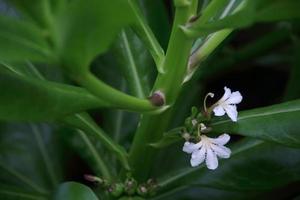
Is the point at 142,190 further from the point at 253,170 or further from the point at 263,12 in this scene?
the point at 263,12

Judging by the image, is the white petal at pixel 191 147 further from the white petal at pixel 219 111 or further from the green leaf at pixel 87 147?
the green leaf at pixel 87 147

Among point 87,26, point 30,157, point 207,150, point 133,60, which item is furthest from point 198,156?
point 30,157

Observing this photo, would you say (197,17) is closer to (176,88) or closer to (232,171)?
(176,88)

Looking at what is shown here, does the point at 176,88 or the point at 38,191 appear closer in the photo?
the point at 176,88

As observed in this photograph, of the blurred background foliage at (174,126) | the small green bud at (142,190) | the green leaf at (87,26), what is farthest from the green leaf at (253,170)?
the green leaf at (87,26)

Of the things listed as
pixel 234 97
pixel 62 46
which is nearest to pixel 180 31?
pixel 234 97

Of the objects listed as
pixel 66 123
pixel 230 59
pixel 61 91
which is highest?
pixel 61 91

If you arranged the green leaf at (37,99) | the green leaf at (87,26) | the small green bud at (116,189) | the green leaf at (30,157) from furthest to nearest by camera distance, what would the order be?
1. the green leaf at (30,157)
2. the small green bud at (116,189)
3. the green leaf at (37,99)
4. the green leaf at (87,26)
